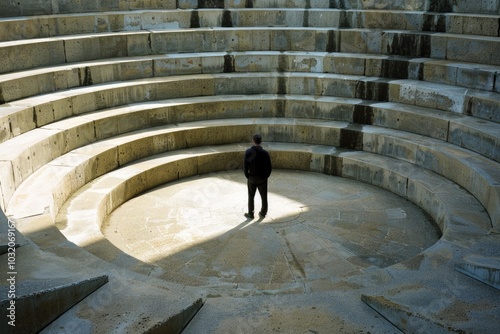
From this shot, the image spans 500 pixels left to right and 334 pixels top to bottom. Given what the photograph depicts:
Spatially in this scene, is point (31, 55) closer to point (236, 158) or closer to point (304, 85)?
point (236, 158)

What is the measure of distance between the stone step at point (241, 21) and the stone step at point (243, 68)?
3.28 ft

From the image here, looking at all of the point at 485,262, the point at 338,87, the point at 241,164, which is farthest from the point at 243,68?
the point at 485,262

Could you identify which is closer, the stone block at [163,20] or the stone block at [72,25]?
the stone block at [72,25]

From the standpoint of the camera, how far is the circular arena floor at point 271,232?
26.3ft

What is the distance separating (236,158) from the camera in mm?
11883

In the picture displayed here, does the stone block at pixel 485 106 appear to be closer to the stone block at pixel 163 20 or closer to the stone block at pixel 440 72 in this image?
the stone block at pixel 440 72

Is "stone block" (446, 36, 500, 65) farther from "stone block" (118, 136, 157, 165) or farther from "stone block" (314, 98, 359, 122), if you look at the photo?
"stone block" (118, 136, 157, 165)

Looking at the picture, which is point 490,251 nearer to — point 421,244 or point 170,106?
point 421,244

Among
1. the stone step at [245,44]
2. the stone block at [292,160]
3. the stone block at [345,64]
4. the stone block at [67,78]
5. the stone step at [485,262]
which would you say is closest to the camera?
the stone step at [485,262]

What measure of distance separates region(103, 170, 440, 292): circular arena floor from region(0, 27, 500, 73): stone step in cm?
371

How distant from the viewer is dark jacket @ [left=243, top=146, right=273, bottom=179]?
9125mm

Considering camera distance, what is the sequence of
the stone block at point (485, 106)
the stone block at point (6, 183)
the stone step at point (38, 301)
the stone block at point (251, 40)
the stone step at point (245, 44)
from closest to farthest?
the stone step at point (38, 301), the stone block at point (6, 183), the stone block at point (485, 106), the stone step at point (245, 44), the stone block at point (251, 40)

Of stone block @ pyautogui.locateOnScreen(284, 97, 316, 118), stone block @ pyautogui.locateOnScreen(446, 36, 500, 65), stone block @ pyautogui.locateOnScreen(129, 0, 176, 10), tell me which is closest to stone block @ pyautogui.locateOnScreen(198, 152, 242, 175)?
stone block @ pyautogui.locateOnScreen(284, 97, 316, 118)

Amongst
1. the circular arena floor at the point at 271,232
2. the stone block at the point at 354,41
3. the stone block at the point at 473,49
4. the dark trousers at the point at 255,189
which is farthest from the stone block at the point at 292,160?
the stone block at the point at 473,49
